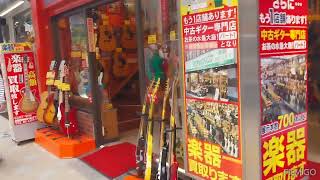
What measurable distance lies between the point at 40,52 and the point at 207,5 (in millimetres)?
3800

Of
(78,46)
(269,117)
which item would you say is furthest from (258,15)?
(78,46)

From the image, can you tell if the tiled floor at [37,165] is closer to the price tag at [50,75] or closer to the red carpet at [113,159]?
the red carpet at [113,159]

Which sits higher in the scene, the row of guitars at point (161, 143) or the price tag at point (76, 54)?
the price tag at point (76, 54)

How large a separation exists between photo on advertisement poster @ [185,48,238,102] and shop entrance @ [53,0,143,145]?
1598 millimetres

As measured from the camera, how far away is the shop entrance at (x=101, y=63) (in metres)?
4.36

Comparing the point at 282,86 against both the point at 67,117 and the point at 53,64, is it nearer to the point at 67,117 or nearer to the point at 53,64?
the point at 67,117

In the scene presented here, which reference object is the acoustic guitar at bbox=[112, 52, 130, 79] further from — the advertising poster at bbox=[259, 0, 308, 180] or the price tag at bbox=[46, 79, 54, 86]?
the advertising poster at bbox=[259, 0, 308, 180]

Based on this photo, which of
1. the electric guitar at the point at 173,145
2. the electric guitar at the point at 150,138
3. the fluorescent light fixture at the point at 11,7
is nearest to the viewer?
the electric guitar at the point at 173,145

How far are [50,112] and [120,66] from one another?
165cm

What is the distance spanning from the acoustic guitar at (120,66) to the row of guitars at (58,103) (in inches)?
44.9

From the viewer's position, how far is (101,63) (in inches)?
201

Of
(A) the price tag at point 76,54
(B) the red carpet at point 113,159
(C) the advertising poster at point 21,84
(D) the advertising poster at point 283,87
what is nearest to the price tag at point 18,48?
(C) the advertising poster at point 21,84

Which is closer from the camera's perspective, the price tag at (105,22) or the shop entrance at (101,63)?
the shop entrance at (101,63)

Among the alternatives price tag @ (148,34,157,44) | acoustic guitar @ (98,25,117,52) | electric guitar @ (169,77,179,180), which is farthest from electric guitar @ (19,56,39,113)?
electric guitar @ (169,77,179,180)
